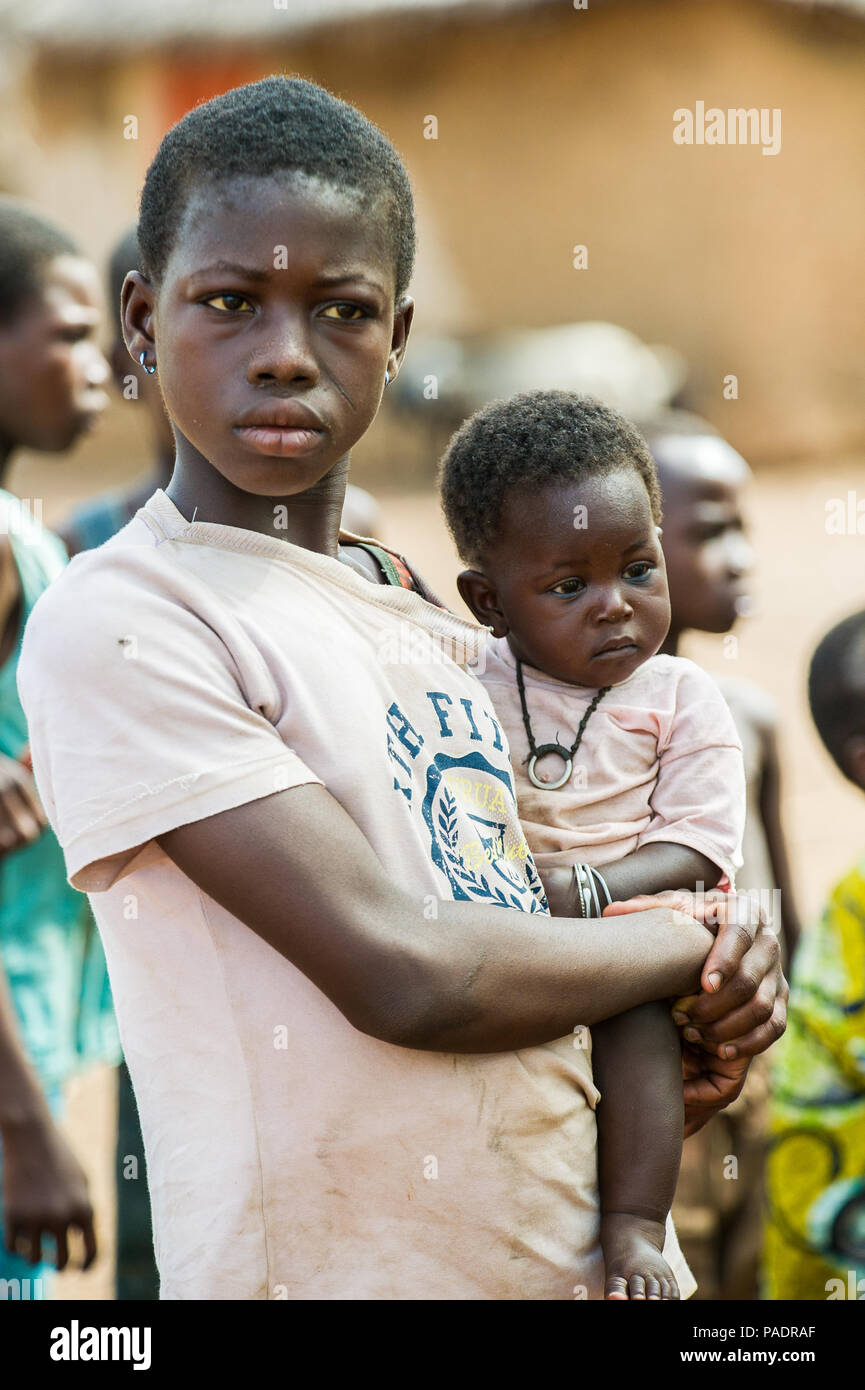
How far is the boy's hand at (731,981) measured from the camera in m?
1.63

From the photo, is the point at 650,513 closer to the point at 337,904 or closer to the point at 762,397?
the point at 337,904

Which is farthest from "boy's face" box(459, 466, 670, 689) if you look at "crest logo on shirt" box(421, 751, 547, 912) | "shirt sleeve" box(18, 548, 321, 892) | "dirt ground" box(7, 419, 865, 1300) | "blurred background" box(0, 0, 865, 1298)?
"blurred background" box(0, 0, 865, 1298)

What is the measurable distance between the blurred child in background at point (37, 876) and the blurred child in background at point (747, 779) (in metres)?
1.44

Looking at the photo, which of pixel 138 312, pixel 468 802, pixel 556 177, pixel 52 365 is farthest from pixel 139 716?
pixel 556 177

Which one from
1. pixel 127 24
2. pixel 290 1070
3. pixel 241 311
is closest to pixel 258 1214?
pixel 290 1070

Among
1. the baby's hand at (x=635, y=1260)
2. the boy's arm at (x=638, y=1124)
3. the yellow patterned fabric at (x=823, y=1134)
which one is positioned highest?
the boy's arm at (x=638, y=1124)

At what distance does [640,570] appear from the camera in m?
1.88

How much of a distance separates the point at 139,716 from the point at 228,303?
1.27 ft

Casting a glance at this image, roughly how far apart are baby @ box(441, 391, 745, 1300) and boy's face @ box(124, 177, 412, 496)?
41 cm

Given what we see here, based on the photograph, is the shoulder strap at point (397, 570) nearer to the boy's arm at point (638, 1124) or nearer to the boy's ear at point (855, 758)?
the boy's arm at point (638, 1124)

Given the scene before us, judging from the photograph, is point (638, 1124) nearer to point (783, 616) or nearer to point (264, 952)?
point (264, 952)

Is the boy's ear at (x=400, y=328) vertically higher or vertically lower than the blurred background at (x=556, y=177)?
lower

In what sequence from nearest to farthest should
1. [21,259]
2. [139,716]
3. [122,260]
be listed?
[139,716] < [21,259] < [122,260]

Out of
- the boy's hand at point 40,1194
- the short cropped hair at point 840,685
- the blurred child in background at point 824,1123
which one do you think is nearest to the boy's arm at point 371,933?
the boy's hand at point 40,1194
